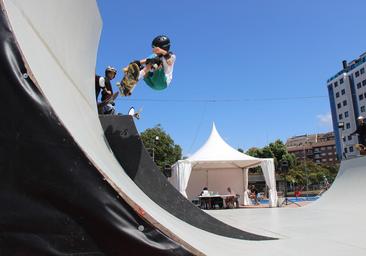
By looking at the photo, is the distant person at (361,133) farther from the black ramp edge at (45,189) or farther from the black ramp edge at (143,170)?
the black ramp edge at (45,189)

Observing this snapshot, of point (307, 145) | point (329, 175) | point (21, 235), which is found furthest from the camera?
point (307, 145)

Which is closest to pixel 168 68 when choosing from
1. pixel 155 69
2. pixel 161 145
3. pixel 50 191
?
pixel 155 69

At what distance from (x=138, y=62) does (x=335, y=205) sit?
7.75m

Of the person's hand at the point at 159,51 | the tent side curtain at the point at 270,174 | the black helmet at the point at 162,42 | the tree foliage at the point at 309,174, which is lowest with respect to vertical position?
the tent side curtain at the point at 270,174

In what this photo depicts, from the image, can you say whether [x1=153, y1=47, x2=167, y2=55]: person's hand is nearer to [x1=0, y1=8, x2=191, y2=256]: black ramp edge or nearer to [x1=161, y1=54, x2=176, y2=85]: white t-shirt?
[x1=161, y1=54, x2=176, y2=85]: white t-shirt

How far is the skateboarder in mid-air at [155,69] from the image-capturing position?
168 inches

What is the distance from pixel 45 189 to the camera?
1.55 meters

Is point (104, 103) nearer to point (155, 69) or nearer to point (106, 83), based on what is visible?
point (106, 83)

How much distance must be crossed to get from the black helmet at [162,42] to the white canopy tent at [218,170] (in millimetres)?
12257

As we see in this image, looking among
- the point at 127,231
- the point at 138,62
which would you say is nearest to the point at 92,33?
the point at 138,62

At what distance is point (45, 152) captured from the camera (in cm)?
156

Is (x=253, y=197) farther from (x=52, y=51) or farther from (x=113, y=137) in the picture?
(x=52, y=51)

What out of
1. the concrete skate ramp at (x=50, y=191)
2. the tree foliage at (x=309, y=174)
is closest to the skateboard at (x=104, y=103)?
the concrete skate ramp at (x=50, y=191)

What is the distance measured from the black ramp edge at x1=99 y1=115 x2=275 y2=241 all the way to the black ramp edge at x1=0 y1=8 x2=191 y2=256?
7.92ft
